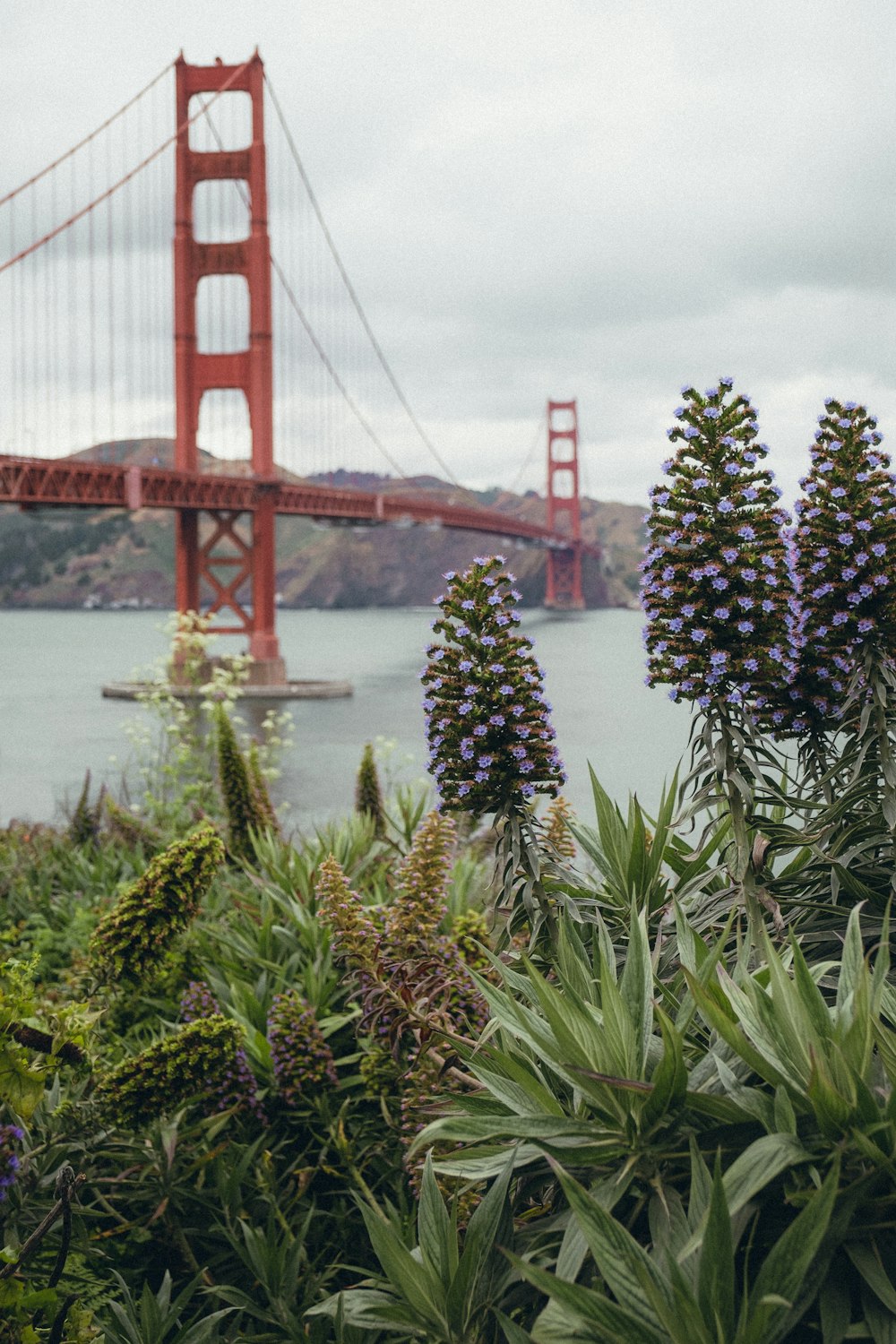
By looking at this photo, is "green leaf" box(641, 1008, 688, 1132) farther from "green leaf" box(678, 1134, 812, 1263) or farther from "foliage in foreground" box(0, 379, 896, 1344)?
"green leaf" box(678, 1134, 812, 1263)

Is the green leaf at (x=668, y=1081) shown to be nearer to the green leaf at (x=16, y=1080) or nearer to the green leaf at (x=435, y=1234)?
the green leaf at (x=435, y=1234)

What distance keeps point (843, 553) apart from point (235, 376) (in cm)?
3732

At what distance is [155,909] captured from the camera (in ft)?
10.6

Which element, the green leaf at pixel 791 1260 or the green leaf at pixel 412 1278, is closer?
the green leaf at pixel 791 1260

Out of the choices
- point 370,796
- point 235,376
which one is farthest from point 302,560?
point 370,796

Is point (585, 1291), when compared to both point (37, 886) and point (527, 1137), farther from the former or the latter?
point (37, 886)

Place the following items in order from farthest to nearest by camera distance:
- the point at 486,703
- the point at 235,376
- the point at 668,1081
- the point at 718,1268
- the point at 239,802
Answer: the point at 235,376
the point at 239,802
the point at 486,703
the point at 668,1081
the point at 718,1268

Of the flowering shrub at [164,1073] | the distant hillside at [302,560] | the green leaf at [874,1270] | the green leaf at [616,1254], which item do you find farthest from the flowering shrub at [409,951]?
the distant hillside at [302,560]

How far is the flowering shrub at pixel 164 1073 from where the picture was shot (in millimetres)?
3047

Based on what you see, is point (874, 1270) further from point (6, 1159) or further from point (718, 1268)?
point (6, 1159)

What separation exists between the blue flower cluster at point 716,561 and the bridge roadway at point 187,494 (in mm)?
25600

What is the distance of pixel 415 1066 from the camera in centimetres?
312

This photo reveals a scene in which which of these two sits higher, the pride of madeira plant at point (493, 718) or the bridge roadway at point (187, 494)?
the bridge roadway at point (187, 494)

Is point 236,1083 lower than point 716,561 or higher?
lower
